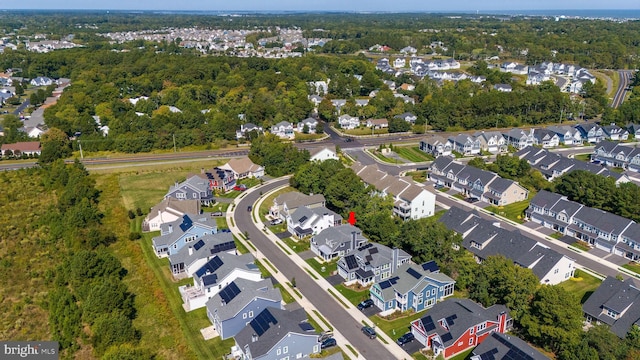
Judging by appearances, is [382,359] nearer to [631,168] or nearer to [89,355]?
[89,355]

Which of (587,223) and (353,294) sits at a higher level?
(587,223)

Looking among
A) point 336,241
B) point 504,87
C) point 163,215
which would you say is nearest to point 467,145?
point 336,241

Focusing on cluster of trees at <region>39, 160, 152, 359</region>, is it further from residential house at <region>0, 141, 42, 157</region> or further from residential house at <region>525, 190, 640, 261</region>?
residential house at <region>525, 190, 640, 261</region>

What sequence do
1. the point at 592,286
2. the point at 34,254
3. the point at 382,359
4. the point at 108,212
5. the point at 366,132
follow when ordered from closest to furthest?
1. the point at 382,359
2. the point at 592,286
3. the point at 34,254
4. the point at 108,212
5. the point at 366,132

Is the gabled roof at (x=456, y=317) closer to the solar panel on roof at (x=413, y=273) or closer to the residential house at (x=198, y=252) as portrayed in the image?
the solar panel on roof at (x=413, y=273)

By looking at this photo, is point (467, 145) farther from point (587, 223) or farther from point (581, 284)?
point (581, 284)

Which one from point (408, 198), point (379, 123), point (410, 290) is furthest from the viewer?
point (379, 123)

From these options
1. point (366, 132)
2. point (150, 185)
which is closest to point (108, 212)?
point (150, 185)
